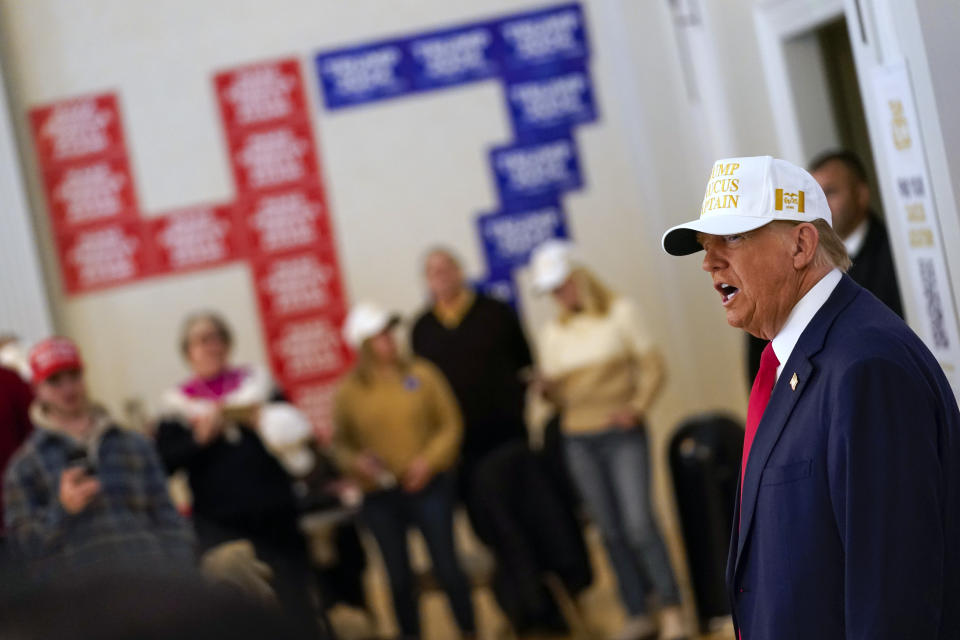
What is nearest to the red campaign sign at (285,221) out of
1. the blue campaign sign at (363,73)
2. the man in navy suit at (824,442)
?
the blue campaign sign at (363,73)

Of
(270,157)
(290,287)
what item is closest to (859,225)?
(290,287)

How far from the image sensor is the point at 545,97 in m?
8.24

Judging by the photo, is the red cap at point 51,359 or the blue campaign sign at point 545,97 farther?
the blue campaign sign at point 545,97

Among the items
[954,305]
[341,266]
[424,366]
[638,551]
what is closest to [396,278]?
[341,266]

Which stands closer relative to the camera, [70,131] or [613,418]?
[613,418]

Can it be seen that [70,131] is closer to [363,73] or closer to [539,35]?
[363,73]

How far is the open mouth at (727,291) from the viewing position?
223cm

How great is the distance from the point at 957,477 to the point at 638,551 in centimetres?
366

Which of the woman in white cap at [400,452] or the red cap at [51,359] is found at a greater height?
the red cap at [51,359]

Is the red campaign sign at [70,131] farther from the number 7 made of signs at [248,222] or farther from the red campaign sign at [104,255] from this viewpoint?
the red campaign sign at [104,255]

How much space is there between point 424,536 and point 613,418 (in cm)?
115

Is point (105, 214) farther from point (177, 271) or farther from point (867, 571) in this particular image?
point (867, 571)

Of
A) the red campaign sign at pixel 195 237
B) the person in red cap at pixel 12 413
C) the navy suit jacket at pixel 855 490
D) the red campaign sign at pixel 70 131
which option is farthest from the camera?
the red campaign sign at pixel 195 237

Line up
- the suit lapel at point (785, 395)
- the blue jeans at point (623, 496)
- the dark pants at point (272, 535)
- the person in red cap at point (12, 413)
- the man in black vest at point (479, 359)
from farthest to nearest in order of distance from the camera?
1. the man in black vest at point (479, 359)
2. the person in red cap at point (12, 413)
3. the blue jeans at point (623, 496)
4. the dark pants at point (272, 535)
5. the suit lapel at point (785, 395)
